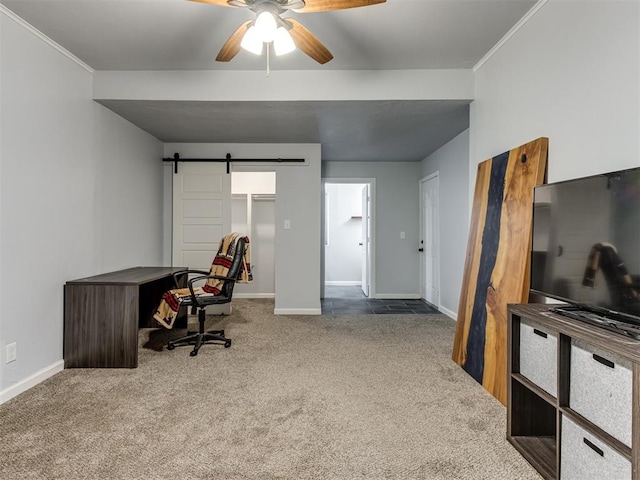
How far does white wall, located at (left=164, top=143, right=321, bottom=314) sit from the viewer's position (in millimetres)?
4672

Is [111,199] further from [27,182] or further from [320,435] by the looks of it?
[320,435]

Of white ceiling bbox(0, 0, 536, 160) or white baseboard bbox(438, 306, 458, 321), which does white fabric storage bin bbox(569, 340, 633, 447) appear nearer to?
white ceiling bbox(0, 0, 536, 160)

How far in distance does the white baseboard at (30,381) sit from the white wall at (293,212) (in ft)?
7.36

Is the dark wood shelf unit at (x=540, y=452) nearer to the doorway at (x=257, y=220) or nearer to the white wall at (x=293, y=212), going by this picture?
the white wall at (x=293, y=212)

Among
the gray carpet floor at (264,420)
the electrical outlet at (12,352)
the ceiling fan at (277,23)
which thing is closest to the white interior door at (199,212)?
the gray carpet floor at (264,420)

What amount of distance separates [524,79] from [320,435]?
2.56 metres

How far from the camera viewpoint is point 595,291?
60.0 inches

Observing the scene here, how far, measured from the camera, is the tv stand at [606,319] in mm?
1354

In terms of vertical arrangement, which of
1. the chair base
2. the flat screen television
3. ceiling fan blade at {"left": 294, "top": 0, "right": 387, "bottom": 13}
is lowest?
the chair base

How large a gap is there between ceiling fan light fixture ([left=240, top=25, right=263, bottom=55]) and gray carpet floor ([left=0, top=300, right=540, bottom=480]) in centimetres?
212

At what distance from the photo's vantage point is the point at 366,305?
5422mm

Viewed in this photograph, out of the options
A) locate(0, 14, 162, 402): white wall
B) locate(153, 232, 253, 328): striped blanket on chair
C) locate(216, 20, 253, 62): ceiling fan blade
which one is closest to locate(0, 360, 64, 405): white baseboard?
locate(0, 14, 162, 402): white wall

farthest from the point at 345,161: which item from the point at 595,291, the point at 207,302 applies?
the point at 595,291

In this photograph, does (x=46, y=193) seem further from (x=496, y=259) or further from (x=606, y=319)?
(x=606, y=319)
